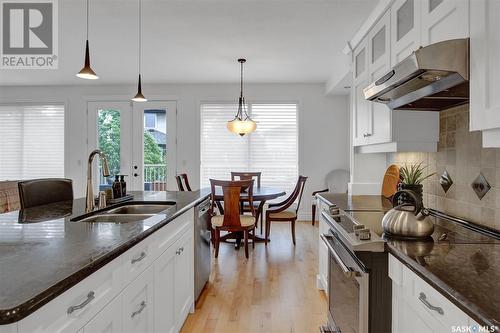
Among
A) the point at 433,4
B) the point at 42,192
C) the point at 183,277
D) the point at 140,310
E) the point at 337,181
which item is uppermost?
the point at 433,4

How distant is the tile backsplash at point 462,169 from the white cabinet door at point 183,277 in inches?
66.9

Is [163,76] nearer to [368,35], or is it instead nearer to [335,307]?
[368,35]

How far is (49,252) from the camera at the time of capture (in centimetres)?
112

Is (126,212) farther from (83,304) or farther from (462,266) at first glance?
(462,266)

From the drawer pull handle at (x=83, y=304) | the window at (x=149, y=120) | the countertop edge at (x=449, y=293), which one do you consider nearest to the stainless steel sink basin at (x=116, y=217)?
the drawer pull handle at (x=83, y=304)

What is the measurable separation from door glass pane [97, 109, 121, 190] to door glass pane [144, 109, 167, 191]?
21.2 inches

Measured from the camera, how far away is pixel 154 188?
6.46 metres

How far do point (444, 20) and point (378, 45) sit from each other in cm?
110

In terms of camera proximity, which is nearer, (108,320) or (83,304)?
(83,304)

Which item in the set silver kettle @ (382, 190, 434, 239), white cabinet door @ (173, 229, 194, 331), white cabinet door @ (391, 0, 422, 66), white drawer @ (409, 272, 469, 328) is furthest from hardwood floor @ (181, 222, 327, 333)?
white cabinet door @ (391, 0, 422, 66)

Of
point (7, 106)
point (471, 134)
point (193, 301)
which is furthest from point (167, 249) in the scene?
point (7, 106)

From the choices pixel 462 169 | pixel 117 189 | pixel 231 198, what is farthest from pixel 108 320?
pixel 231 198

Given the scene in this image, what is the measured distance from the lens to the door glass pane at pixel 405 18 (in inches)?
83.6

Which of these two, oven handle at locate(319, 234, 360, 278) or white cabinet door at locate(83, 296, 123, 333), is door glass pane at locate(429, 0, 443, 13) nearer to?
oven handle at locate(319, 234, 360, 278)
